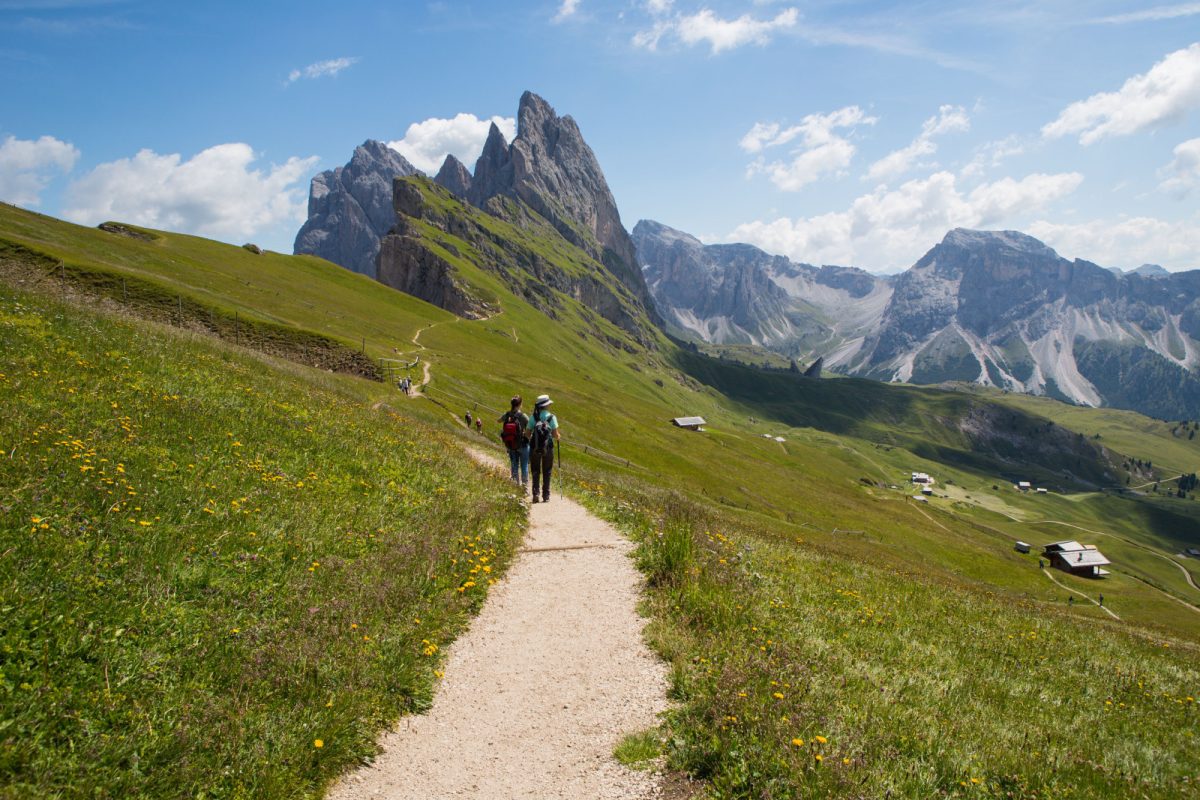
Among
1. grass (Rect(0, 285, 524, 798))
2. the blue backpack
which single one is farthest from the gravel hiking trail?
the blue backpack

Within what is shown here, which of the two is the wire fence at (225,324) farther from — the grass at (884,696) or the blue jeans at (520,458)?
the grass at (884,696)

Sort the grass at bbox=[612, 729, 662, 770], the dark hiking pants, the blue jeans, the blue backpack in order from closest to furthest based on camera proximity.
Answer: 1. the grass at bbox=[612, 729, 662, 770]
2. the blue backpack
3. the dark hiking pants
4. the blue jeans

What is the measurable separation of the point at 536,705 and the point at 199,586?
5.43 metres

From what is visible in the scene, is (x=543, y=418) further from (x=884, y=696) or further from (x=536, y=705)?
(x=884, y=696)

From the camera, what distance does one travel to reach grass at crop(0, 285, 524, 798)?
6.24m

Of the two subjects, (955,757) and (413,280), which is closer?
(955,757)

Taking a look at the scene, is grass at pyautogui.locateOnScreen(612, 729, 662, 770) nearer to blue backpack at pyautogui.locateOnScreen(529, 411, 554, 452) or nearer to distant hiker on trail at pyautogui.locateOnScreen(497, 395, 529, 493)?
blue backpack at pyautogui.locateOnScreen(529, 411, 554, 452)

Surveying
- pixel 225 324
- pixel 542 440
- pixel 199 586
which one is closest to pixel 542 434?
pixel 542 440

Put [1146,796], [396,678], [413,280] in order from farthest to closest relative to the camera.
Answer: [413,280] < [396,678] < [1146,796]

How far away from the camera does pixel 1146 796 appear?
777 cm

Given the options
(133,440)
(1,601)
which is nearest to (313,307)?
(133,440)

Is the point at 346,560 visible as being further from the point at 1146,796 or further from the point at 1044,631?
the point at 1044,631

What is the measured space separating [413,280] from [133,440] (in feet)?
598

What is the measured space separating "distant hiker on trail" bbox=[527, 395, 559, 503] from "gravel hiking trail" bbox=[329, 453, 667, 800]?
7.40 metres
